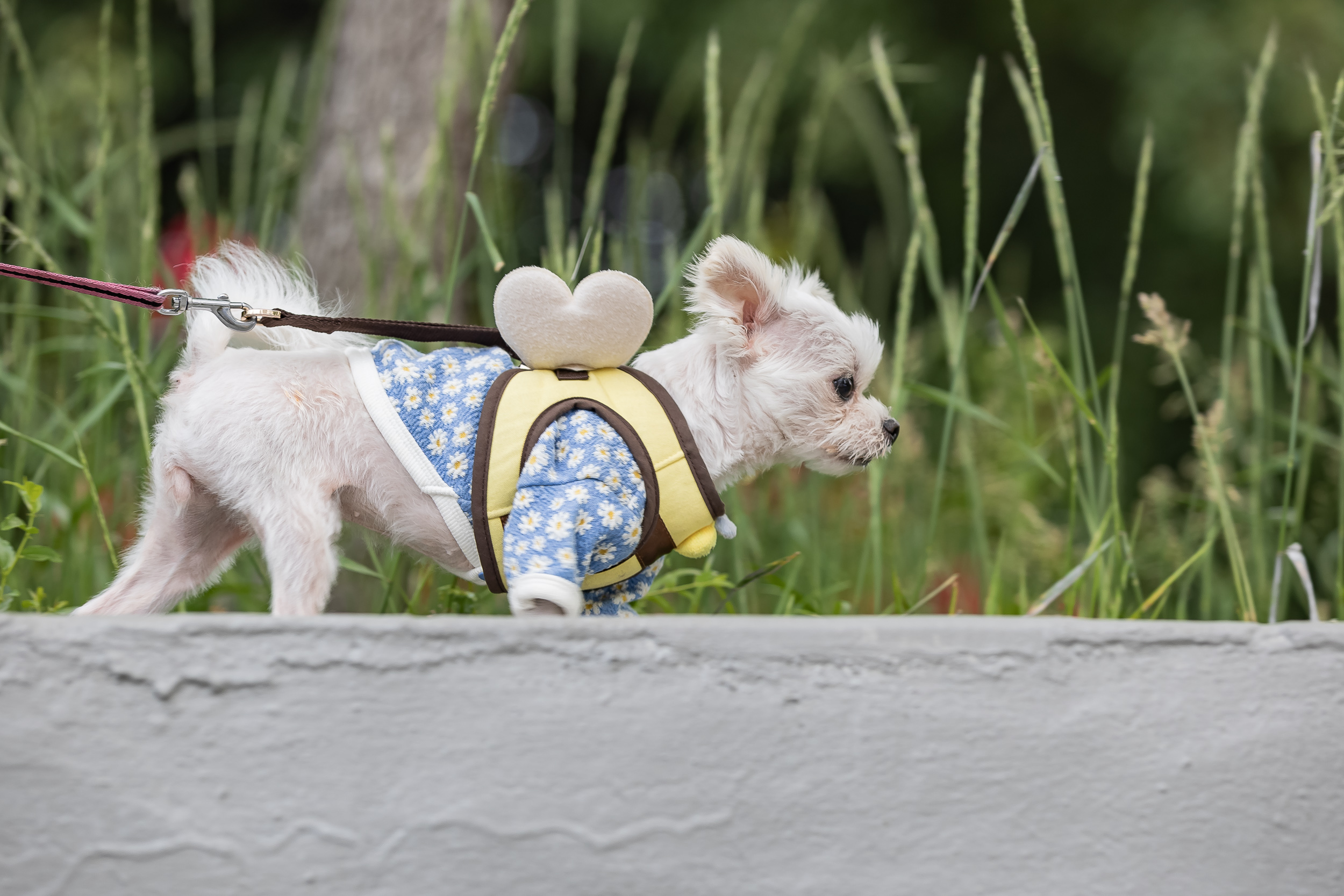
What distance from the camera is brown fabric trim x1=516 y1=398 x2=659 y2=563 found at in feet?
3.50

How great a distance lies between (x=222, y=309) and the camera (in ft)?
3.72

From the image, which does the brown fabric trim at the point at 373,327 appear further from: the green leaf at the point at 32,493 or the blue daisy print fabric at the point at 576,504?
the green leaf at the point at 32,493

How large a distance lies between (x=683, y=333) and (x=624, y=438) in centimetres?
95

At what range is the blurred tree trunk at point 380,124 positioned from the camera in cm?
232

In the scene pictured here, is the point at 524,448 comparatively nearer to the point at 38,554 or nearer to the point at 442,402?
the point at 442,402

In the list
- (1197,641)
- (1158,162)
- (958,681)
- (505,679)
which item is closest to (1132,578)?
(1197,641)

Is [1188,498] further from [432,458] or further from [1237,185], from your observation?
[432,458]

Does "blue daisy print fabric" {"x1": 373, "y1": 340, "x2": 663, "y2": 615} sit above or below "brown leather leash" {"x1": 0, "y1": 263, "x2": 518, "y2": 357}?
below

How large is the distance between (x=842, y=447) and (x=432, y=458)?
0.45 metres

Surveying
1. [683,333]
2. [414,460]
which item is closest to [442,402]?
[414,460]

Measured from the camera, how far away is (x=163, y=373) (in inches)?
72.5

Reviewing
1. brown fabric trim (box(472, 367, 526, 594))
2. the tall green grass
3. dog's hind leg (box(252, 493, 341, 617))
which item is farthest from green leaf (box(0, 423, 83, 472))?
brown fabric trim (box(472, 367, 526, 594))

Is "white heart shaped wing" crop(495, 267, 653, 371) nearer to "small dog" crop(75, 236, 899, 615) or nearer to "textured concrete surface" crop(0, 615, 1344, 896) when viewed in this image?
"small dog" crop(75, 236, 899, 615)

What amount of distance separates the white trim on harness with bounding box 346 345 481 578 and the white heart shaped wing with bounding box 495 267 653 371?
0.15m
